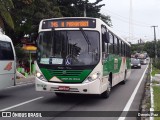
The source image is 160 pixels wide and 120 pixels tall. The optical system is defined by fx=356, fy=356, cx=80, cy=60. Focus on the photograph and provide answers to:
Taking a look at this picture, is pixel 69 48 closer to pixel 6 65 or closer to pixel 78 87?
pixel 78 87

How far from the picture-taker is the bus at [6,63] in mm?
14722

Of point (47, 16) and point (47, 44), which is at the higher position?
point (47, 16)

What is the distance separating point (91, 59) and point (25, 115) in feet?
10.8

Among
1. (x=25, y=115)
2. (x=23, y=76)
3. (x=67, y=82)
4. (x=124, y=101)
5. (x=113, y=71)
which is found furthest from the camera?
(x=23, y=76)

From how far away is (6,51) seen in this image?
50.3 feet

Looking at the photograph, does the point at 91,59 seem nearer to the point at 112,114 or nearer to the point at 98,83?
the point at 98,83

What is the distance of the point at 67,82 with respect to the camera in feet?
40.9

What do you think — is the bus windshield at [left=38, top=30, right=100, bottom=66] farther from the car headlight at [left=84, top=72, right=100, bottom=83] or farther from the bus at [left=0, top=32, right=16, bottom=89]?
the bus at [left=0, top=32, right=16, bottom=89]

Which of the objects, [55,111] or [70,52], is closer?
[55,111]

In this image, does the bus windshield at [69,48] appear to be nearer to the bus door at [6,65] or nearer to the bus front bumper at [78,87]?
the bus front bumper at [78,87]

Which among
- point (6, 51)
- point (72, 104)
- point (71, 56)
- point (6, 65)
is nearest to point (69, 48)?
point (71, 56)

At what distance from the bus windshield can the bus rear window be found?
100 inches

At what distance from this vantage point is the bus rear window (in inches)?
587

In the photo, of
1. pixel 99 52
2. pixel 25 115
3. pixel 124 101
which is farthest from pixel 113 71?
pixel 25 115
